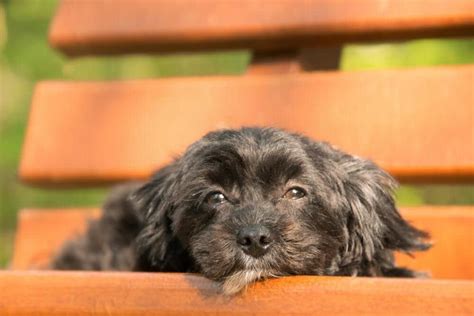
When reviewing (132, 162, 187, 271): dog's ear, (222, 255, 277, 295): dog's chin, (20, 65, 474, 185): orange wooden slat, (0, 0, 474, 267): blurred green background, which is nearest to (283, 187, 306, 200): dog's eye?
(222, 255, 277, 295): dog's chin

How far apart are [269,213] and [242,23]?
55.7 inches

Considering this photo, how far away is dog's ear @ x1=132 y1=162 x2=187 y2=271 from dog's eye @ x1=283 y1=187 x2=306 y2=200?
436 mm

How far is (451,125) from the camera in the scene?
3.85 m

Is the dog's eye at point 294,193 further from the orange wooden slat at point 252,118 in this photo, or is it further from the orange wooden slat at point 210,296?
the orange wooden slat at point 252,118

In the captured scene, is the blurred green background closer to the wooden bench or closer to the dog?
the wooden bench

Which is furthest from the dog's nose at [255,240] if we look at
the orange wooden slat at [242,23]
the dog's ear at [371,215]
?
A: the orange wooden slat at [242,23]

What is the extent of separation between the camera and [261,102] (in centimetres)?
414

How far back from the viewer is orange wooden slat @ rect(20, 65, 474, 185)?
12.7 ft

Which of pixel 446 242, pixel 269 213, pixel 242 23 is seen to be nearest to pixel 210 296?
pixel 269 213

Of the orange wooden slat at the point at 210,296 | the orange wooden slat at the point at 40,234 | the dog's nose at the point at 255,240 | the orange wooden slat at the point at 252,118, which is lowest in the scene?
the orange wooden slat at the point at 40,234

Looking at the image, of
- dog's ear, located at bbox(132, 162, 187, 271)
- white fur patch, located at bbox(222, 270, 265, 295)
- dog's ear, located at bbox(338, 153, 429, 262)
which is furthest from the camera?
dog's ear, located at bbox(132, 162, 187, 271)

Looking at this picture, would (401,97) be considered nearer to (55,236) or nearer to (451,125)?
(451,125)

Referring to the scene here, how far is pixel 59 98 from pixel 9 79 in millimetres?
4464

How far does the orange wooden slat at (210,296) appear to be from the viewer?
7.58 ft
